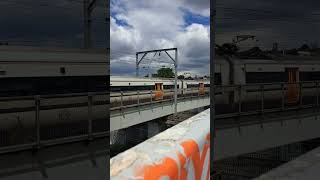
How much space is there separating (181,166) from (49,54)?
67cm

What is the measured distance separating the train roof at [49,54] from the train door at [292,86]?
1.44 metres

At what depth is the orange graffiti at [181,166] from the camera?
1.13 metres

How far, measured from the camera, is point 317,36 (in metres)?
2.17

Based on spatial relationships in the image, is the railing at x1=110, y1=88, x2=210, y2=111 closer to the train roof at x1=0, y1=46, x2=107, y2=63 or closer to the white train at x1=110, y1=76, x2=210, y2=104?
the white train at x1=110, y1=76, x2=210, y2=104

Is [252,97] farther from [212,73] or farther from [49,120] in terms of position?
[49,120]

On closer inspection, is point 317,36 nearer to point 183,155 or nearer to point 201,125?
point 201,125

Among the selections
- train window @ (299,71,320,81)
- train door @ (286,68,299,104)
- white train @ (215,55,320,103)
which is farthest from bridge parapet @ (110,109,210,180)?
train window @ (299,71,320,81)

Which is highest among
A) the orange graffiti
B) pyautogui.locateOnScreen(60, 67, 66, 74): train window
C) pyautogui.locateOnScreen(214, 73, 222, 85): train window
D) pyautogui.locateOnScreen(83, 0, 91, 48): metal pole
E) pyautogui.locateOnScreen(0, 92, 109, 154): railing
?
pyautogui.locateOnScreen(83, 0, 91, 48): metal pole

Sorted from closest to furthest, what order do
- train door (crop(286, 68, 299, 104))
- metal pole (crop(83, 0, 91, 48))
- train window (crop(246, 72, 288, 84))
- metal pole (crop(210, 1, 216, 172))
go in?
metal pole (crop(83, 0, 91, 48)), metal pole (crop(210, 1, 216, 172)), train window (crop(246, 72, 288, 84)), train door (crop(286, 68, 299, 104))

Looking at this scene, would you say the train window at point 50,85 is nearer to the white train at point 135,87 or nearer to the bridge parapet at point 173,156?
the white train at point 135,87

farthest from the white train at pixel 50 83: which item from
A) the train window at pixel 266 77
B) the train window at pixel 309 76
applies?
the train window at pixel 309 76

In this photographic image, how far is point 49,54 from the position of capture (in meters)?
0.89

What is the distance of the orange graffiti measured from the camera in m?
1.13

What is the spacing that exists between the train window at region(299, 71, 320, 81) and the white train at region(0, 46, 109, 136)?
63.2 inches
